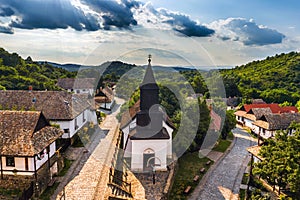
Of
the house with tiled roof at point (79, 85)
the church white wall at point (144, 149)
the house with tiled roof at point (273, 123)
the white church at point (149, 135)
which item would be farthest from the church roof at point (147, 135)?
the house with tiled roof at point (79, 85)

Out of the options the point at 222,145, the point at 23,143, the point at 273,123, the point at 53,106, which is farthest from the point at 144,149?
the point at 273,123

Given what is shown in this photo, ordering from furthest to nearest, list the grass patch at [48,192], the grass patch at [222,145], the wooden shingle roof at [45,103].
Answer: the grass patch at [222,145]
the wooden shingle roof at [45,103]
the grass patch at [48,192]

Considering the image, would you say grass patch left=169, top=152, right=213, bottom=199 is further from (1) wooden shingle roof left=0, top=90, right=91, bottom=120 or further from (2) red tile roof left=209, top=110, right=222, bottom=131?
(1) wooden shingle roof left=0, top=90, right=91, bottom=120

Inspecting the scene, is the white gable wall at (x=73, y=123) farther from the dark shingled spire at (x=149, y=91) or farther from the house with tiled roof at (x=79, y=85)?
the house with tiled roof at (x=79, y=85)

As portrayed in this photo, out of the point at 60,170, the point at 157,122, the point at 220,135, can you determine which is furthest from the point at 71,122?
the point at 220,135

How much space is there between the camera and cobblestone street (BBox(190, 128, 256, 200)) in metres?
20.3

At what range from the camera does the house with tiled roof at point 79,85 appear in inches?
2685

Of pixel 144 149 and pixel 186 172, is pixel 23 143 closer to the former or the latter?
pixel 144 149

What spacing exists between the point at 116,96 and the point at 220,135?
35145 millimetres

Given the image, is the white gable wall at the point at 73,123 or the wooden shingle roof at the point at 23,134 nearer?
the wooden shingle roof at the point at 23,134

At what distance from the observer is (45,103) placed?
93.5 feet

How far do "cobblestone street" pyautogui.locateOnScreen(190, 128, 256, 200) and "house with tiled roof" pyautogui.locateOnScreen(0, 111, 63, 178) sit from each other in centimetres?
1150

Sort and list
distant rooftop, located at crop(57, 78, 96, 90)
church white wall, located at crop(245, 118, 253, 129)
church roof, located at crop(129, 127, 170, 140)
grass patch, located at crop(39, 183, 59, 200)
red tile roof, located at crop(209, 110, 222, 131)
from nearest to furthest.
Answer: grass patch, located at crop(39, 183, 59, 200)
church roof, located at crop(129, 127, 170, 140)
red tile roof, located at crop(209, 110, 222, 131)
church white wall, located at crop(245, 118, 253, 129)
distant rooftop, located at crop(57, 78, 96, 90)

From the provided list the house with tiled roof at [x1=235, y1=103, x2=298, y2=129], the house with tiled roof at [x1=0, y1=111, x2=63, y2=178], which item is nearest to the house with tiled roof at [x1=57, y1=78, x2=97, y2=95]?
the house with tiled roof at [x1=235, y1=103, x2=298, y2=129]
